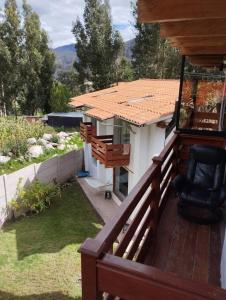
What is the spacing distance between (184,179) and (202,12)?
126 inches

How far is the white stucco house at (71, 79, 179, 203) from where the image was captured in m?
8.31

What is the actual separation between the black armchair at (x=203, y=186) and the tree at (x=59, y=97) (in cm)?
1997

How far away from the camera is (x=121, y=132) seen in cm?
1090

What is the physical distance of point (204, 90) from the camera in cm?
627

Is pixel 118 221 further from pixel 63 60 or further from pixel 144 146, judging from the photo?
pixel 63 60

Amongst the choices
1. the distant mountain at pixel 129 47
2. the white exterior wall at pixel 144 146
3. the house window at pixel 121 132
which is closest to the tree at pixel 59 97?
the distant mountain at pixel 129 47

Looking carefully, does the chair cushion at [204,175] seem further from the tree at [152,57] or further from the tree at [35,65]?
the tree at [35,65]

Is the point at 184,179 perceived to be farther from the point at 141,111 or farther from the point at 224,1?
the point at 141,111

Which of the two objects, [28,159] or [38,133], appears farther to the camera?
[38,133]

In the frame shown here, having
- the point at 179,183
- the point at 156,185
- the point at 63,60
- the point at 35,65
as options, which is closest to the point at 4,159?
the point at 179,183

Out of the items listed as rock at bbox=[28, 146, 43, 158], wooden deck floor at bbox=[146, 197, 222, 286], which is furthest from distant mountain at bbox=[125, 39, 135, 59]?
wooden deck floor at bbox=[146, 197, 222, 286]

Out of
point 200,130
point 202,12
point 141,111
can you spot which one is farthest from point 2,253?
point 202,12

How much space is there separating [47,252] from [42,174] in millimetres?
4064

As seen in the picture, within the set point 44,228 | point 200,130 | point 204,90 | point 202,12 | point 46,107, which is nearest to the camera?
point 202,12
